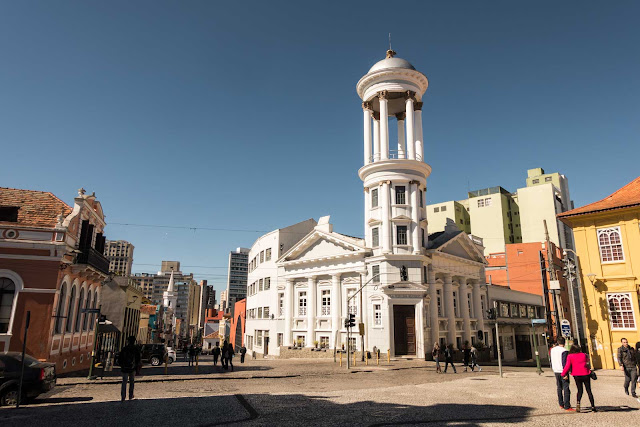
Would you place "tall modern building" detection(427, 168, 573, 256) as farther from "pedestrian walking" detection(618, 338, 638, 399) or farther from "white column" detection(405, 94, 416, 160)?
"pedestrian walking" detection(618, 338, 638, 399)

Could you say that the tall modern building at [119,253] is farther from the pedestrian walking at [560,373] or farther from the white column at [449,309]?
the pedestrian walking at [560,373]

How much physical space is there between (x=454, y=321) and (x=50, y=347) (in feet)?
107

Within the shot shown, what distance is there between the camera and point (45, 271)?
19.8 metres

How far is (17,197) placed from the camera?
75.0 ft

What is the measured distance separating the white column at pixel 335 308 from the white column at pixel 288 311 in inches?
221

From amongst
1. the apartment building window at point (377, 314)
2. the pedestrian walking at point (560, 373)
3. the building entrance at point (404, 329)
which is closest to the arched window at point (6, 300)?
the pedestrian walking at point (560, 373)

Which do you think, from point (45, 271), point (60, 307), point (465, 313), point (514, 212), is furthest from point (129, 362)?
point (514, 212)

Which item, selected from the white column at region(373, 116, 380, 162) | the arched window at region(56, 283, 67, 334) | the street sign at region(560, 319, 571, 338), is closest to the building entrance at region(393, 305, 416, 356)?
the white column at region(373, 116, 380, 162)

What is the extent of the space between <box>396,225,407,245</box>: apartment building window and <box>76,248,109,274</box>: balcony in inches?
910

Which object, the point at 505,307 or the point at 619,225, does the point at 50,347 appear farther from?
the point at 505,307

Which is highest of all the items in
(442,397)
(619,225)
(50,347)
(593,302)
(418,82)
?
(418,82)

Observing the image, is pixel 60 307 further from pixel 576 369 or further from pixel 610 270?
pixel 610 270

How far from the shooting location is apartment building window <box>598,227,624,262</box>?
25.3 meters

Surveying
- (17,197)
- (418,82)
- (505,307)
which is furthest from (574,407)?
(505,307)
